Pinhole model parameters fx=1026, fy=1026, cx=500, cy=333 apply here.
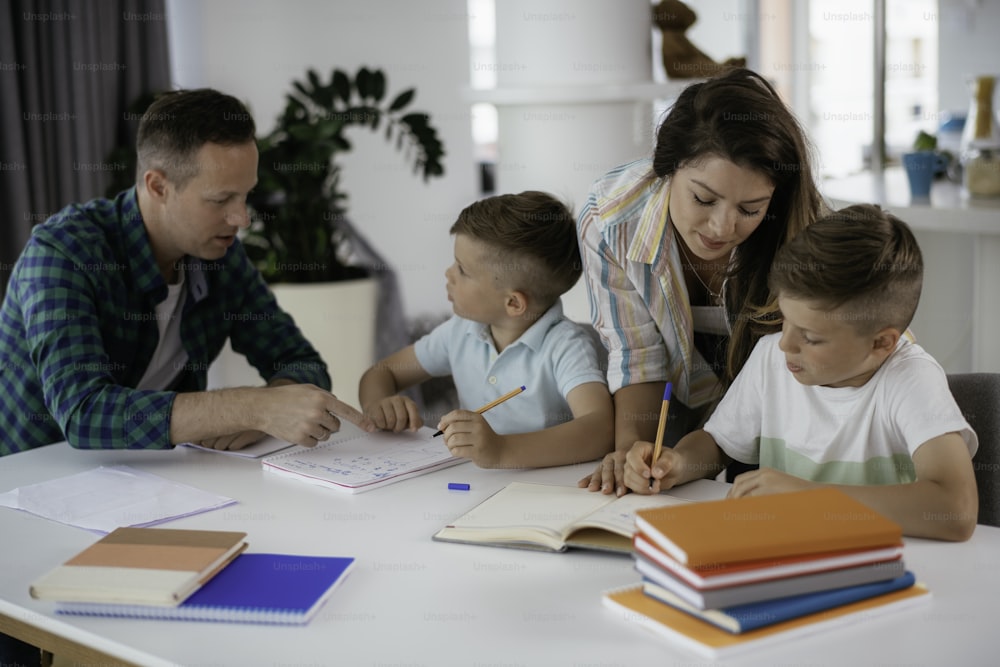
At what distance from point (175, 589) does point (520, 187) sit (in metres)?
2.21

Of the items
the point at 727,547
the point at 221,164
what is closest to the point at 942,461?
the point at 727,547

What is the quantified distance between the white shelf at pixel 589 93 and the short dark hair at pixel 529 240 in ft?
3.94

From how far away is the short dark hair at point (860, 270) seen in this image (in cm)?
133

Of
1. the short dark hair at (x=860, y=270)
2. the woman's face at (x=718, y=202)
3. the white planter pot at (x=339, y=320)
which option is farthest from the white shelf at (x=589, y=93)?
the short dark hair at (x=860, y=270)

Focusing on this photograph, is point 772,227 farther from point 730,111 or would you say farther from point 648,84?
point 648,84

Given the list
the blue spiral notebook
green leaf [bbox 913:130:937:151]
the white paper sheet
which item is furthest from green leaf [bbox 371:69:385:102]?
the blue spiral notebook

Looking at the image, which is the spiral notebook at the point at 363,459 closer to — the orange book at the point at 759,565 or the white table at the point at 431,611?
the white table at the point at 431,611

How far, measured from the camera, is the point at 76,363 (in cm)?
166

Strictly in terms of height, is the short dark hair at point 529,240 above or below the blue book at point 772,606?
above

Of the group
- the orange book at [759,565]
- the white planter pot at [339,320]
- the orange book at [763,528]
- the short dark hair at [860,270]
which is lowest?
the white planter pot at [339,320]

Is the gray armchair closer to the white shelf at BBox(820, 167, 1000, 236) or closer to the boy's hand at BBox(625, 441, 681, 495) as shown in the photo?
the boy's hand at BBox(625, 441, 681, 495)

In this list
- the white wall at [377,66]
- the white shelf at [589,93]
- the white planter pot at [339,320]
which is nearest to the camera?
the white shelf at [589,93]

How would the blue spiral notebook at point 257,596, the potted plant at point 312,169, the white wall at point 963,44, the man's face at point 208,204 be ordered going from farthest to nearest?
the white wall at point 963,44 < the potted plant at point 312,169 < the man's face at point 208,204 < the blue spiral notebook at point 257,596

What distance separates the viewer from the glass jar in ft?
8.70
